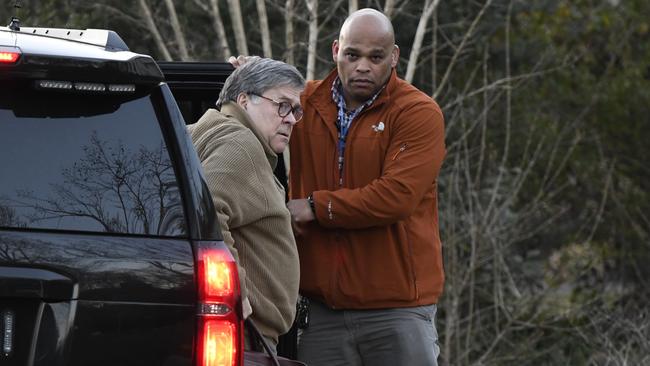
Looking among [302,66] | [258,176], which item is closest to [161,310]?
[258,176]

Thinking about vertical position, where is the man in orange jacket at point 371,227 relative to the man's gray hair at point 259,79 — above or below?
below

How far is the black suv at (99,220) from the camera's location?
3666 mm

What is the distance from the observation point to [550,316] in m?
13.4

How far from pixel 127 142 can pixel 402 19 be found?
35.6ft

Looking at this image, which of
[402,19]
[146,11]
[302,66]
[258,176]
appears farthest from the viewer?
[402,19]

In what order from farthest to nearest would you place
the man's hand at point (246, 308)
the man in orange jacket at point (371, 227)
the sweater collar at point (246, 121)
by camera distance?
1. the man in orange jacket at point (371, 227)
2. the sweater collar at point (246, 121)
3. the man's hand at point (246, 308)

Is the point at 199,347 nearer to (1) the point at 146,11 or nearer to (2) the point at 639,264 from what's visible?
(1) the point at 146,11

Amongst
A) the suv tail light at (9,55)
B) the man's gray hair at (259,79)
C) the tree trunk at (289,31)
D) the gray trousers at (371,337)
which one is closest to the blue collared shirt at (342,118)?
the gray trousers at (371,337)

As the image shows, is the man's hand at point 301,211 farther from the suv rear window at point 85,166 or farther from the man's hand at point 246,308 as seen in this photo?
the suv rear window at point 85,166

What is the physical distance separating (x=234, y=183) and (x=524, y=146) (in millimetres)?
13040

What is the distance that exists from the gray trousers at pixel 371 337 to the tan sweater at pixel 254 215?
33.3 inches

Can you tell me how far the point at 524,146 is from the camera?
1750cm

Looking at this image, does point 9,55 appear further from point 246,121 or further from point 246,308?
point 246,121

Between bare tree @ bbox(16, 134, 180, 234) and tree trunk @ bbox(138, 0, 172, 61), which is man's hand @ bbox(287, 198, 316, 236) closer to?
bare tree @ bbox(16, 134, 180, 234)
